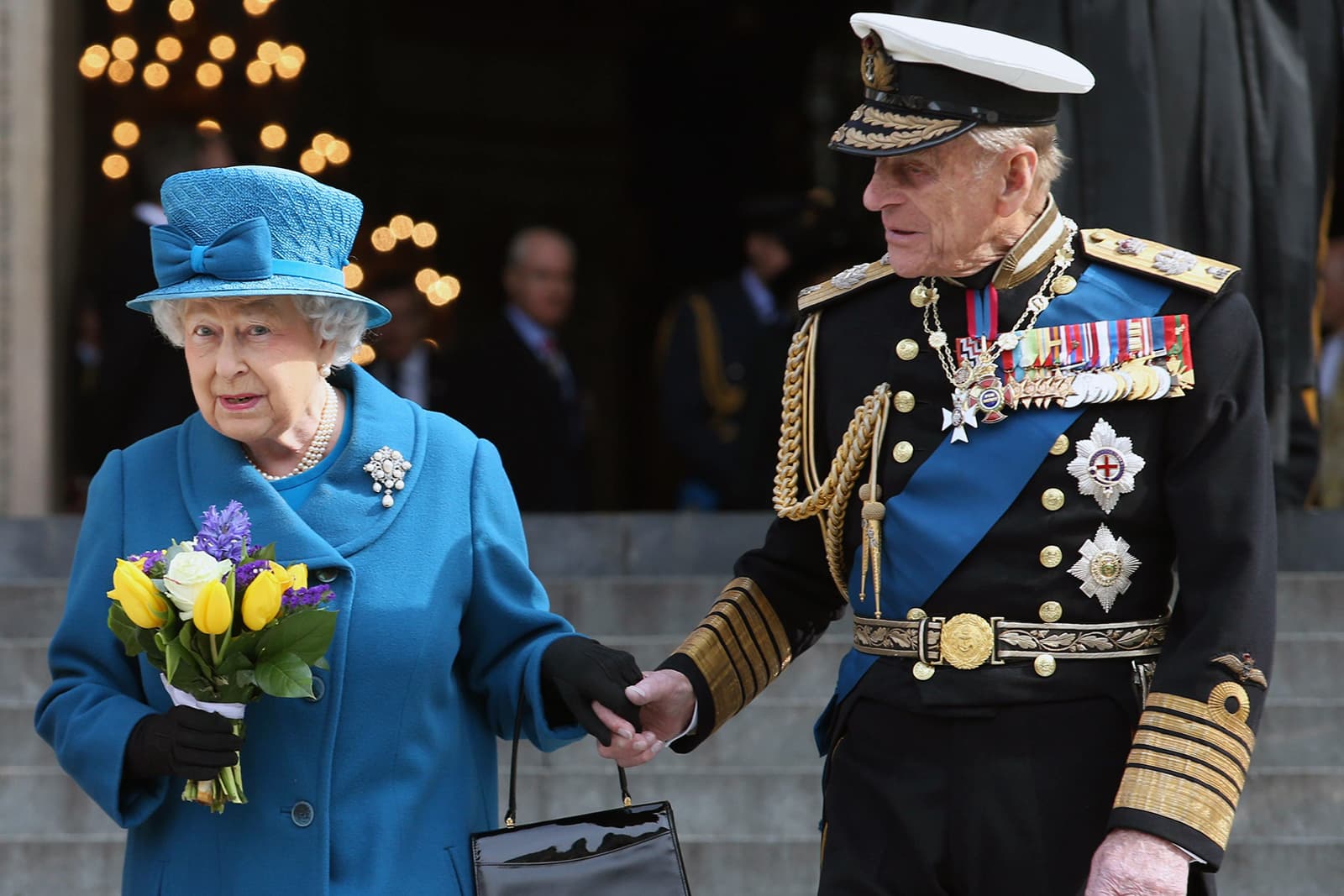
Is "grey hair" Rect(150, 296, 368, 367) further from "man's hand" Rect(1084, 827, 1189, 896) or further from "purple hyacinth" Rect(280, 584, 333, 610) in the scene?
"man's hand" Rect(1084, 827, 1189, 896)

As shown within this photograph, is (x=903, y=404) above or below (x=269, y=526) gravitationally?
above

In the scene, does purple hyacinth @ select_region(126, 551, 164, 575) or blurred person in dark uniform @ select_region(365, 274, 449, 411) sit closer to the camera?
purple hyacinth @ select_region(126, 551, 164, 575)

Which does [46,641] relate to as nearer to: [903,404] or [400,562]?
[400,562]

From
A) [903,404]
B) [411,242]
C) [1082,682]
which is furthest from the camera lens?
[411,242]

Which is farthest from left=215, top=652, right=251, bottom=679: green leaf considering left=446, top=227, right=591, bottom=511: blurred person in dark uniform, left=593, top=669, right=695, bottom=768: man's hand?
left=446, top=227, right=591, bottom=511: blurred person in dark uniform

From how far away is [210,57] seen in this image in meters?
10.0

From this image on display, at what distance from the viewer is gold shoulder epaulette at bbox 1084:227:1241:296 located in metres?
2.98

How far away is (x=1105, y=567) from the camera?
2.90 m

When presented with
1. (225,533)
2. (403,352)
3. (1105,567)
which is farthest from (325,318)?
(403,352)

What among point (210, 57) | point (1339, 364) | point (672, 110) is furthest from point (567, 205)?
point (1339, 364)

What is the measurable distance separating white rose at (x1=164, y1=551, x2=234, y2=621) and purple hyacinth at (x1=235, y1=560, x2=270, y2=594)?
0.11 feet

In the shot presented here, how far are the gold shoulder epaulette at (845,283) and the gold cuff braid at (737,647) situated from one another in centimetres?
47

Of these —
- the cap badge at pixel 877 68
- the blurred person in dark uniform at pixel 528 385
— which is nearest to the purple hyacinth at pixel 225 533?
the cap badge at pixel 877 68

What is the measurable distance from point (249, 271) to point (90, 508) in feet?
1.55
